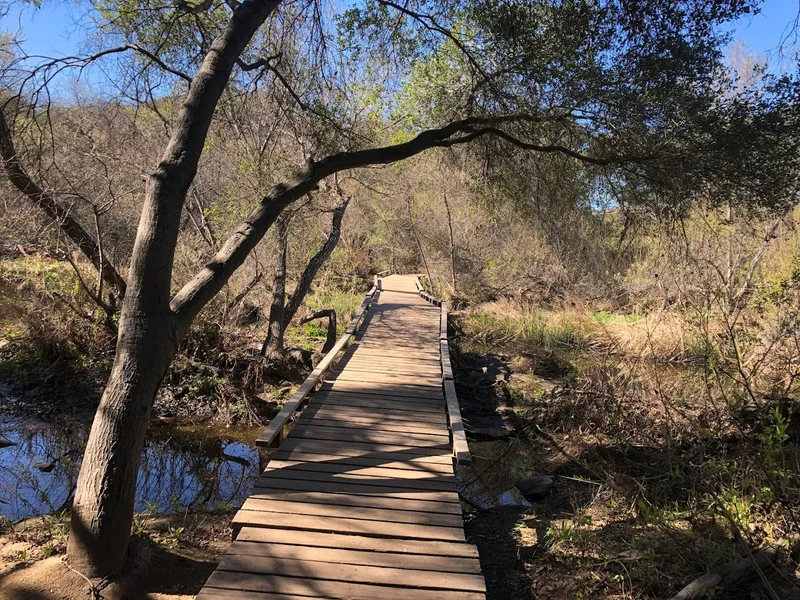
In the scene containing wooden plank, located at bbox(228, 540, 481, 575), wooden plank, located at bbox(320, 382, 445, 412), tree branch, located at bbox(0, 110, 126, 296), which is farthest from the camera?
wooden plank, located at bbox(320, 382, 445, 412)

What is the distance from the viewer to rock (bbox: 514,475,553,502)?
612 cm

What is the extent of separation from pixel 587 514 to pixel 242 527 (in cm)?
307

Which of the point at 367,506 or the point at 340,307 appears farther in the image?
the point at 340,307

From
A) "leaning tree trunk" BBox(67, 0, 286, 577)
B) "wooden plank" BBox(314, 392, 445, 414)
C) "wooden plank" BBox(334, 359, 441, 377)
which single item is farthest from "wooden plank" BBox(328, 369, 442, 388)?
"leaning tree trunk" BBox(67, 0, 286, 577)

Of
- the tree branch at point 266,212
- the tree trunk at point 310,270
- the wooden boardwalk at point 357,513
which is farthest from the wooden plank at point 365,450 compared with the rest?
the tree trunk at point 310,270

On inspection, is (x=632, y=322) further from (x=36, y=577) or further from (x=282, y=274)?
(x=36, y=577)

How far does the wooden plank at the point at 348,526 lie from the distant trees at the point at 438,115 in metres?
0.85

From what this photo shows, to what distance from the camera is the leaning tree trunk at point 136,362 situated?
11.7 feet

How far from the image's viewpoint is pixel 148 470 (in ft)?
22.5

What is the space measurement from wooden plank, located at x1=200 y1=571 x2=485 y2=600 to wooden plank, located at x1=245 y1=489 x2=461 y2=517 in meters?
0.91

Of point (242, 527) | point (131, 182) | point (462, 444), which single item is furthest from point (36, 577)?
point (131, 182)

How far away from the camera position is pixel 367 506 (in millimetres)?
4152

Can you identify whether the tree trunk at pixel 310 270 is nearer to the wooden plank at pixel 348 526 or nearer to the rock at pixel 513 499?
the rock at pixel 513 499

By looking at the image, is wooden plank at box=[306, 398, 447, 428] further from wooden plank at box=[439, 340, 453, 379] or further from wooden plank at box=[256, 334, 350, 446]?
wooden plank at box=[439, 340, 453, 379]
